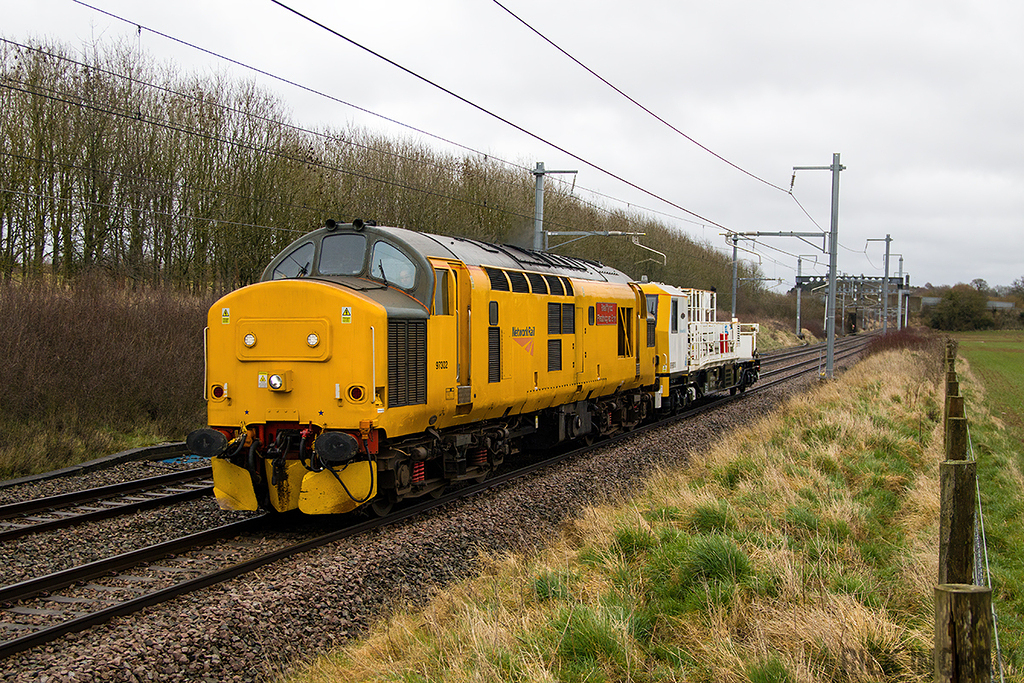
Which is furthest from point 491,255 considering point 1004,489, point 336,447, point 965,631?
point 965,631

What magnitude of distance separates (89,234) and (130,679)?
58.9 feet

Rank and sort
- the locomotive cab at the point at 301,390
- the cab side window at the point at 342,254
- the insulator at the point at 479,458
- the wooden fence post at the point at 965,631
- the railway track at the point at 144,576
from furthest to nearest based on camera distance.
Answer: the insulator at the point at 479,458, the cab side window at the point at 342,254, the locomotive cab at the point at 301,390, the railway track at the point at 144,576, the wooden fence post at the point at 965,631

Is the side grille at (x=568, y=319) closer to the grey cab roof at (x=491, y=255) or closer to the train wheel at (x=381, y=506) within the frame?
the grey cab roof at (x=491, y=255)

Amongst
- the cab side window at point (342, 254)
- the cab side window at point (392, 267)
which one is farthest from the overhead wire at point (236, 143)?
the cab side window at point (392, 267)

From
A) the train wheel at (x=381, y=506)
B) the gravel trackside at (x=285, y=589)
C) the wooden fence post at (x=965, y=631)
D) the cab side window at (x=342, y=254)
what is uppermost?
the cab side window at (x=342, y=254)

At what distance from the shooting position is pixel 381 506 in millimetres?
9836

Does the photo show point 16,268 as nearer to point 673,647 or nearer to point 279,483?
point 279,483

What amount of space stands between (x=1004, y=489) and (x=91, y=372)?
1518cm

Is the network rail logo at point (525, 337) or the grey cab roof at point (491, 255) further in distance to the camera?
the network rail logo at point (525, 337)

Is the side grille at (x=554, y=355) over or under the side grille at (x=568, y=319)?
under

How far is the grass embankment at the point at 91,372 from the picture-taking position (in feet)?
Answer: 43.3

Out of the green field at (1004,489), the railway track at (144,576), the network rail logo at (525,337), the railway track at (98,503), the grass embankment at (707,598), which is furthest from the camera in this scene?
the network rail logo at (525,337)

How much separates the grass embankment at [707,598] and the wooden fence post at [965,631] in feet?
5.71

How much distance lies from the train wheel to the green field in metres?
6.40
